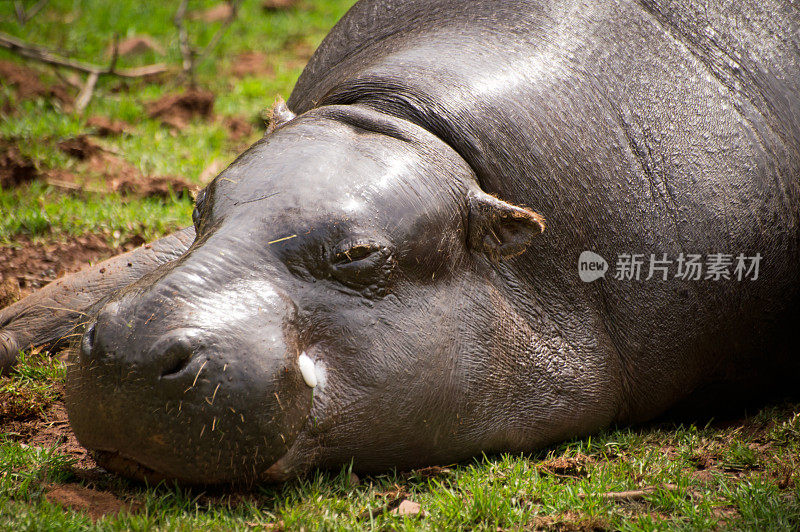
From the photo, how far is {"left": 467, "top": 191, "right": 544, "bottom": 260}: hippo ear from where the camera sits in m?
3.54

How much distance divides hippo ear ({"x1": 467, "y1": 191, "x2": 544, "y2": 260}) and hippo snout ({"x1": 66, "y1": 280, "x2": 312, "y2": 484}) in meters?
0.97

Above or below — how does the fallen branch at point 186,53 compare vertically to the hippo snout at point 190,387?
above

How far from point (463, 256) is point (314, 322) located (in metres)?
0.75

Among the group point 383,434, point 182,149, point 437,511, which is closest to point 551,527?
point 437,511

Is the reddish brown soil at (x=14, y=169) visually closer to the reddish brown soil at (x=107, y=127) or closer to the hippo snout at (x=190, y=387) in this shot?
the reddish brown soil at (x=107, y=127)

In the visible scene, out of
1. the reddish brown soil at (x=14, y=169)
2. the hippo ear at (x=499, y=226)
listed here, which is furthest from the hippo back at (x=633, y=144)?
the reddish brown soil at (x=14, y=169)

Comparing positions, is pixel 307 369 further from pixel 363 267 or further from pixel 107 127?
pixel 107 127

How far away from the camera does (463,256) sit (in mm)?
3639

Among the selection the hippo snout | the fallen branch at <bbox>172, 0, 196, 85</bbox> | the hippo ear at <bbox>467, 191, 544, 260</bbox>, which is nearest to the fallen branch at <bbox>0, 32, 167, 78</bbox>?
the fallen branch at <bbox>172, 0, 196, 85</bbox>

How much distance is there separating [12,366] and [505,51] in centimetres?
296

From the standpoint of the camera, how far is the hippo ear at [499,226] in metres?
3.54

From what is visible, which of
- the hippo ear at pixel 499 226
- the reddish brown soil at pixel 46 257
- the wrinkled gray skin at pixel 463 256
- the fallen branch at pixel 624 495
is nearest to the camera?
the wrinkled gray skin at pixel 463 256

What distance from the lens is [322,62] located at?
195 inches

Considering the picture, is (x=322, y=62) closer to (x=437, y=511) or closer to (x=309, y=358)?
(x=309, y=358)
